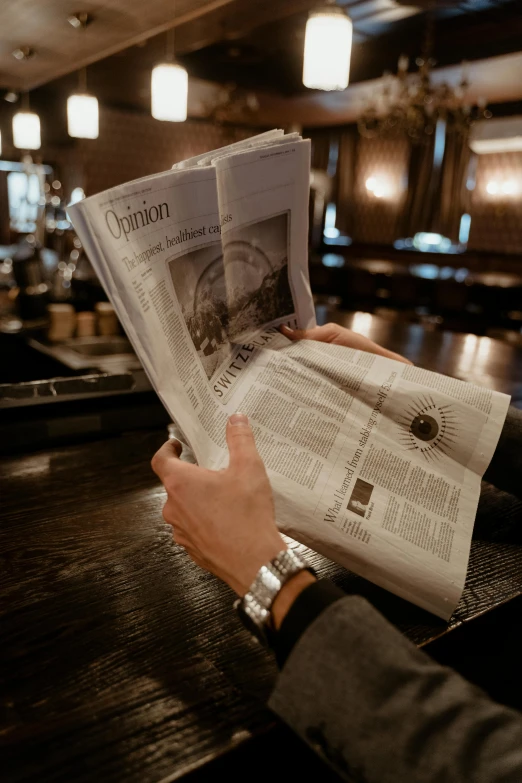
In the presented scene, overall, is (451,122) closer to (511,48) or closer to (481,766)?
(511,48)

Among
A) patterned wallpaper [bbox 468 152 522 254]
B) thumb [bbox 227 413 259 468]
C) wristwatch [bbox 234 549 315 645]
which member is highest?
patterned wallpaper [bbox 468 152 522 254]

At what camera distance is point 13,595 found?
0.63 metres

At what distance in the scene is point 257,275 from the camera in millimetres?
750

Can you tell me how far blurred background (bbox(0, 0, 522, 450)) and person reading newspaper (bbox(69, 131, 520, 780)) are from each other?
0.54 metres

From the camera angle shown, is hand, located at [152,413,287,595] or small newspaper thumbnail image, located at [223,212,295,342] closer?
hand, located at [152,413,287,595]

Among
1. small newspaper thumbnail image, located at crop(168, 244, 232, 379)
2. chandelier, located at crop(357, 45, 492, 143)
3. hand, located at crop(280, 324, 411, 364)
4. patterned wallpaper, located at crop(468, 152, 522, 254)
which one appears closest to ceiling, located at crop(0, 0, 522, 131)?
chandelier, located at crop(357, 45, 492, 143)

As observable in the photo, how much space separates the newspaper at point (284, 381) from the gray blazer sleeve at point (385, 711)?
0.14m

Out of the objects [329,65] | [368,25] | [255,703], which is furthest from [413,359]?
[368,25]

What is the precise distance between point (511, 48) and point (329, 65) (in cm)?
360

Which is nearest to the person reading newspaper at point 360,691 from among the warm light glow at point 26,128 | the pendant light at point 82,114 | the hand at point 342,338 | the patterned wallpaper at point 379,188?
the hand at point 342,338

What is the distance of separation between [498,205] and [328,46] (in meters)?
6.30

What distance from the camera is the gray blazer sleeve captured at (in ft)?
1.43

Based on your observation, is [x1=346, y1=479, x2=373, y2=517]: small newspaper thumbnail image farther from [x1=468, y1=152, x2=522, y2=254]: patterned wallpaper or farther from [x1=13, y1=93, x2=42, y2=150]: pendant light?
[x1=468, y1=152, x2=522, y2=254]: patterned wallpaper

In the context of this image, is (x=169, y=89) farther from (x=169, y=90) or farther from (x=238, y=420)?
(x=238, y=420)
